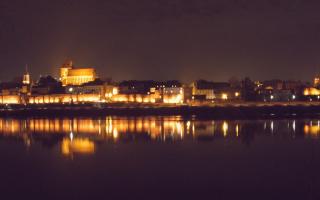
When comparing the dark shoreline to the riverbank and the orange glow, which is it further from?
the orange glow

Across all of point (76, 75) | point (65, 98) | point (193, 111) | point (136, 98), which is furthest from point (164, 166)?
point (76, 75)

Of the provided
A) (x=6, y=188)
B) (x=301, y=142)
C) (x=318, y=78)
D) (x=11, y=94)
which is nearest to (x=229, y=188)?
(x=6, y=188)

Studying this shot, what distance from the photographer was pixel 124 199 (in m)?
15.2

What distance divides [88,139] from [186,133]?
249 inches

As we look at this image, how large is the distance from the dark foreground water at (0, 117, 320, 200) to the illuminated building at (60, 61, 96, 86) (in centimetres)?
7291

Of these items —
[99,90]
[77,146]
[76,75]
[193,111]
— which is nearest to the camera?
[77,146]

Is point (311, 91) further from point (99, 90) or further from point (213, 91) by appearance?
point (99, 90)

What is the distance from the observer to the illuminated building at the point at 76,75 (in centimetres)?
10453

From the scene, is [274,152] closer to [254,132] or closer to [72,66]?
[254,132]

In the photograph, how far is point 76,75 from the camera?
106 m

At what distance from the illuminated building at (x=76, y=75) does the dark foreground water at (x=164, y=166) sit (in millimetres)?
72911

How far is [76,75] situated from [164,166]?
289 feet

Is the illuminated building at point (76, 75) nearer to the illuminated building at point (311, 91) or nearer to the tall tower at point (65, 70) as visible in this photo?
the tall tower at point (65, 70)

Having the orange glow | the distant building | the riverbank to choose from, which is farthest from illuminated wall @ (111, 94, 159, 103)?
the orange glow
